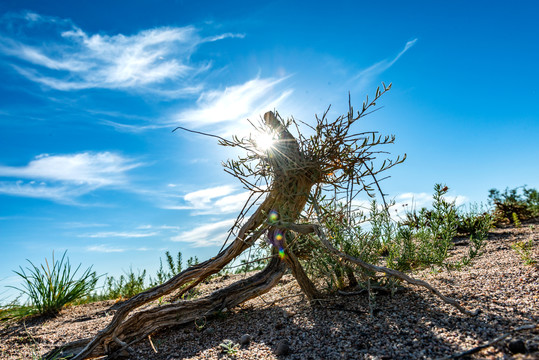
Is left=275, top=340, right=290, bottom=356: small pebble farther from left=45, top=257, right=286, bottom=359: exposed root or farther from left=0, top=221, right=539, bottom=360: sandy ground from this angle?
left=45, top=257, right=286, bottom=359: exposed root

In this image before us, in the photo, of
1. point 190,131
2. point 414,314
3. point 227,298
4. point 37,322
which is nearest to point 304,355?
point 414,314

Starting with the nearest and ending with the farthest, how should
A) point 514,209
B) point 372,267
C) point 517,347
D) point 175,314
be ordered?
1. point 517,347
2. point 372,267
3. point 175,314
4. point 514,209

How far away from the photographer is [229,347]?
329cm

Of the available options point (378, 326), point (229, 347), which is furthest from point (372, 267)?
point (229, 347)

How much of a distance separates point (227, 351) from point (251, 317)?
0.87 metres

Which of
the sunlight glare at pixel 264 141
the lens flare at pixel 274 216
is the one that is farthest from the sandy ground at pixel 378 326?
the sunlight glare at pixel 264 141

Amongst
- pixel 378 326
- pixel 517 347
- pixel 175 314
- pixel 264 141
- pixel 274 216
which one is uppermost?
pixel 264 141

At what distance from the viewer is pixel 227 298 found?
4246 mm

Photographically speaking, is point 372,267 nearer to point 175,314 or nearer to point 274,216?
point 274,216

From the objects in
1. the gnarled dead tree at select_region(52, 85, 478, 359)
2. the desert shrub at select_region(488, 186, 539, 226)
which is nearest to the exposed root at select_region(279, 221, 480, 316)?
the gnarled dead tree at select_region(52, 85, 478, 359)

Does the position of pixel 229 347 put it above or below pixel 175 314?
below

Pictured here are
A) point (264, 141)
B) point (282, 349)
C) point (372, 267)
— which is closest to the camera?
point (282, 349)

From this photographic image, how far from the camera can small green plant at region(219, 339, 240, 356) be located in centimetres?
319

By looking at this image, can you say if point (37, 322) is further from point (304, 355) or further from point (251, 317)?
point (304, 355)
